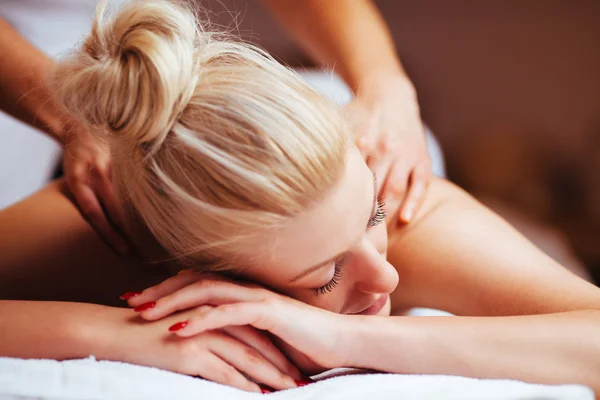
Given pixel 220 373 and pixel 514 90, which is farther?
pixel 514 90

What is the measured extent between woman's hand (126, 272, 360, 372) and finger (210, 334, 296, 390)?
0.9 inches

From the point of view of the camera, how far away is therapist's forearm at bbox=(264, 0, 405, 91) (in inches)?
50.1

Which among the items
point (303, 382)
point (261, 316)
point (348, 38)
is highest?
point (348, 38)

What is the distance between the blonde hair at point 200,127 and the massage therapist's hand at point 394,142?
24 centimetres

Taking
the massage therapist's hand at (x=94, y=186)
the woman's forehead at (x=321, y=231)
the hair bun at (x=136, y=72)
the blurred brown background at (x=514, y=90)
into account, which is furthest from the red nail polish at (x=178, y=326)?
the blurred brown background at (x=514, y=90)

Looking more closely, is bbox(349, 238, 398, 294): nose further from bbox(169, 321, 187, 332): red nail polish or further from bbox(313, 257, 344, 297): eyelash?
bbox(169, 321, 187, 332): red nail polish

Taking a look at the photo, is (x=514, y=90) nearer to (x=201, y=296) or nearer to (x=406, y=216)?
(x=406, y=216)

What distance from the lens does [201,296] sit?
2.61 ft

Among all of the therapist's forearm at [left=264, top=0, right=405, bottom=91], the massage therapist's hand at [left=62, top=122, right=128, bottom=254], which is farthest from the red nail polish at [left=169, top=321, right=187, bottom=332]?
the therapist's forearm at [left=264, top=0, right=405, bottom=91]

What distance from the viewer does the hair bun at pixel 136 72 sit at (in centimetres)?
71

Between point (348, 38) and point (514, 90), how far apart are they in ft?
3.32

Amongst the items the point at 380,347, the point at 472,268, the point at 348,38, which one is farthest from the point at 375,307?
the point at 348,38

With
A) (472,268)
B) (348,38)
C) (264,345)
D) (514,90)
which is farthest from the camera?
(514,90)

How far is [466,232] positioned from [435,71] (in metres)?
1.22
